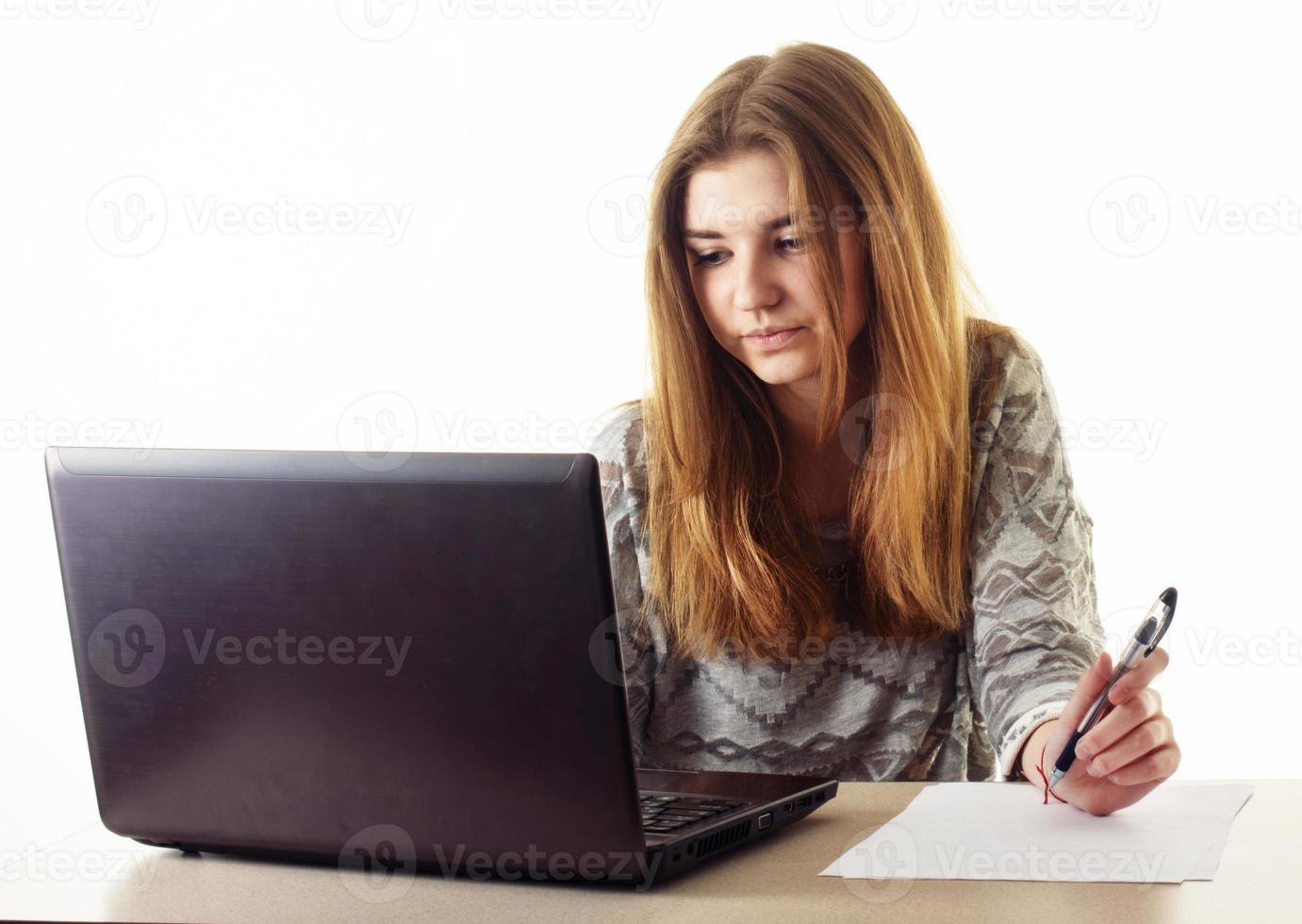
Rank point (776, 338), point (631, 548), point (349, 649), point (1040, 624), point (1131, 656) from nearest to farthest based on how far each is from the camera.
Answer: point (349, 649), point (1131, 656), point (1040, 624), point (776, 338), point (631, 548)

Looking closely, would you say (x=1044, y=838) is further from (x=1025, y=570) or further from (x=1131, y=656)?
(x=1025, y=570)

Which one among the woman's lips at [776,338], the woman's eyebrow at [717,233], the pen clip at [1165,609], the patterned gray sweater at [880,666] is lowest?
the patterned gray sweater at [880,666]

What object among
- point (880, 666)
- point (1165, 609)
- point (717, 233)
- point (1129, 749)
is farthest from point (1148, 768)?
point (717, 233)

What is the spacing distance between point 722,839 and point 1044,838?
0.23 metres

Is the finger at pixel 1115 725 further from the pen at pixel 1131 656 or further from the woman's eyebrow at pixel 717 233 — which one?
the woman's eyebrow at pixel 717 233

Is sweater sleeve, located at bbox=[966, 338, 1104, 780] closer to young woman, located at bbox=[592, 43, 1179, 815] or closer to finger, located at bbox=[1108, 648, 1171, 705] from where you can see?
young woman, located at bbox=[592, 43, 1179, 815]

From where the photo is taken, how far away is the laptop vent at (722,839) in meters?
0.91

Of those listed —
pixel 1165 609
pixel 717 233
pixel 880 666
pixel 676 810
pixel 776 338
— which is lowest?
pixel 880 666

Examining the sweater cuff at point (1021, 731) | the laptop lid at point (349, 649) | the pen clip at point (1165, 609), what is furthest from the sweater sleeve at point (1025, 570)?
the laptop lid at point (349, 649)

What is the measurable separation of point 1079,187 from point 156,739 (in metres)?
2.24

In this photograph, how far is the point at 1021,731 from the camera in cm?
120

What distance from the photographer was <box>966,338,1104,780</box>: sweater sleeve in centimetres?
129

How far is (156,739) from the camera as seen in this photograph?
3.09 ft

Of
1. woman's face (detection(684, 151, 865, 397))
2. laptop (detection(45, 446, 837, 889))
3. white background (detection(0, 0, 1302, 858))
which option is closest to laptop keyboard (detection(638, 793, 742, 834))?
laptop (detection(45, 446, 837, 889))
